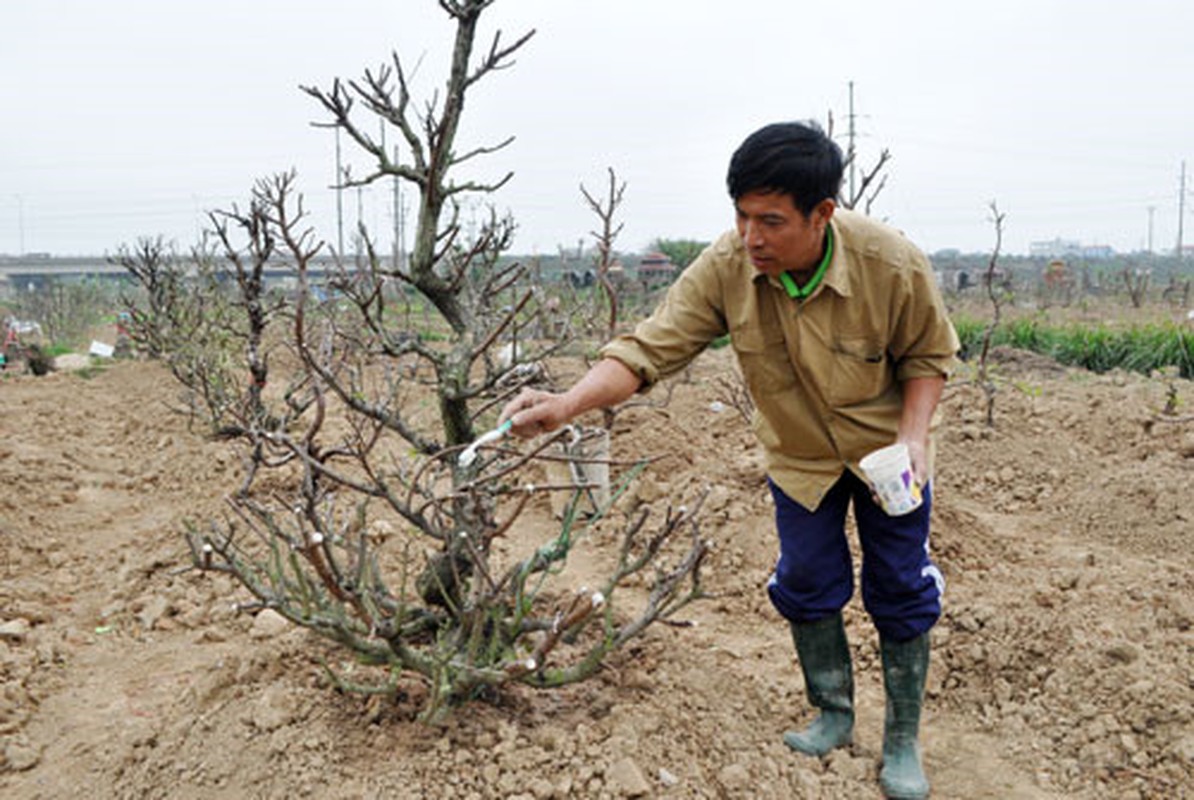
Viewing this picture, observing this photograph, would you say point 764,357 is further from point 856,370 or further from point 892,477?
point 892,477

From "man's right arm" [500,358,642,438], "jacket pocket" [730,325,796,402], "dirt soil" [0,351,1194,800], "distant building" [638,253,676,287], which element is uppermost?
"distant building" [638,253,676,287]

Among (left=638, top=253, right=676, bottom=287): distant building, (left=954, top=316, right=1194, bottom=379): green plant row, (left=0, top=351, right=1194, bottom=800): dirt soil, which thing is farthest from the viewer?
(left=638, top=253, right=676, bottom=287): distant building

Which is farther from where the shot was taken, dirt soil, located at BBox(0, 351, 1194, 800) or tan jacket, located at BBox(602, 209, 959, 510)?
dirt soil, located at BBox(0, 351, 1194, 800)

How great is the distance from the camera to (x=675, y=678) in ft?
8.88

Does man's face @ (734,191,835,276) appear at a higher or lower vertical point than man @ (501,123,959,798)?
higher

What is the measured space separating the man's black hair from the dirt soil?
135 centimetres

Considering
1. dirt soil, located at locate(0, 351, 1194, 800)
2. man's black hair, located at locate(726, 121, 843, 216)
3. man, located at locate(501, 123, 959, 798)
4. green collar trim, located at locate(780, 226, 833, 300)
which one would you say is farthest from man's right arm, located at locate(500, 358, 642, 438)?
dirt soil, located at locate(0, 351, 1194, 800)

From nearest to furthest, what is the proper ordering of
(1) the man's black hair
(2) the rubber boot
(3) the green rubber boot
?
1. (1) the man's black hair
2. (2) the rubber boot
3. (3) the green rubber boot

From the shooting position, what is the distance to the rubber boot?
2.40 m

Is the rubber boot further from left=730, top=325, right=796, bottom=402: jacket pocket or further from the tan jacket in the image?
left=730, top=325, right=796, bottom=402: jacket pocket

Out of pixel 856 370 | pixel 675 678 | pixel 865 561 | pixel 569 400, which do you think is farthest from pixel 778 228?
pixel 675 678

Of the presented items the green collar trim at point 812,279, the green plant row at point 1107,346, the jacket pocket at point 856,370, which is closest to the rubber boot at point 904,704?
the jacket pocket at point 856,370

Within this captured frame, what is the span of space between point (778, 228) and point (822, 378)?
1.31ft

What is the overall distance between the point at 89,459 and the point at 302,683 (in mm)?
4845
